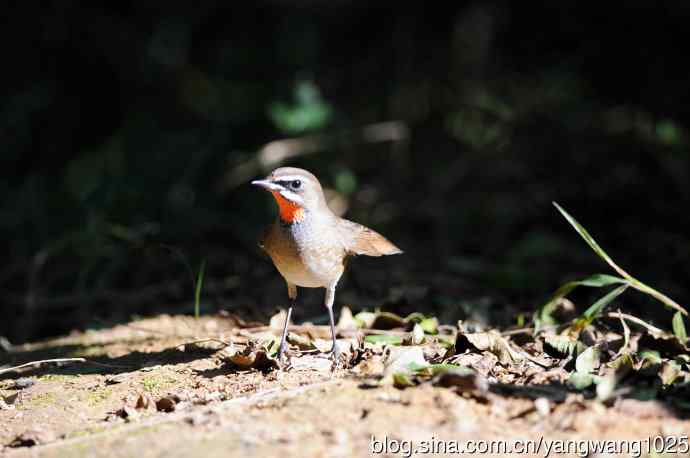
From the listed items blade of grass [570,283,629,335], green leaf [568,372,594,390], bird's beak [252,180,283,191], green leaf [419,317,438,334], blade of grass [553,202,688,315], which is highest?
bird's beak [252,180,283,191]

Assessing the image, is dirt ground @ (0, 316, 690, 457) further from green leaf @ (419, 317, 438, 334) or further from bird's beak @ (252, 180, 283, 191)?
bird's beak @ (252, 180, 283, 191)

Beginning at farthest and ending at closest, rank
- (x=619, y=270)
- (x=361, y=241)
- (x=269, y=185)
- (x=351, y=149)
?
(x=351, y=149) → (x=361, y=241) → (x=269, y=185) → (x=619, y=270)

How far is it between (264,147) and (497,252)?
322cm

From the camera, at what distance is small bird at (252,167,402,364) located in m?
5.33

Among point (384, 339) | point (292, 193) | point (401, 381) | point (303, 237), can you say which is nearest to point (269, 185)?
point (292, 193)

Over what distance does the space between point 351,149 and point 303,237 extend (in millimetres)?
5849

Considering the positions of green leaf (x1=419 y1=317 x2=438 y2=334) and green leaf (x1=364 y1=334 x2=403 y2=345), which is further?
green leaf (x1=419 y1=317 x2=438 y2=334)

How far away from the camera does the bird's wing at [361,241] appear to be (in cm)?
565

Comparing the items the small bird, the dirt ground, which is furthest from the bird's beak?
the dirt ground

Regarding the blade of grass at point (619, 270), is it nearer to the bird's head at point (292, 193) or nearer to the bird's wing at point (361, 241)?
the bird's wing at point (361, 241)

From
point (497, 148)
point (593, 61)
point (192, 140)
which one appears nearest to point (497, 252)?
point (497, 148)

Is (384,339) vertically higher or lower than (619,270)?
lower

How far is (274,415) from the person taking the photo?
3.88 meters

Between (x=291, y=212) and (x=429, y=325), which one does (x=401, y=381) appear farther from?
(x=291, y=212)
